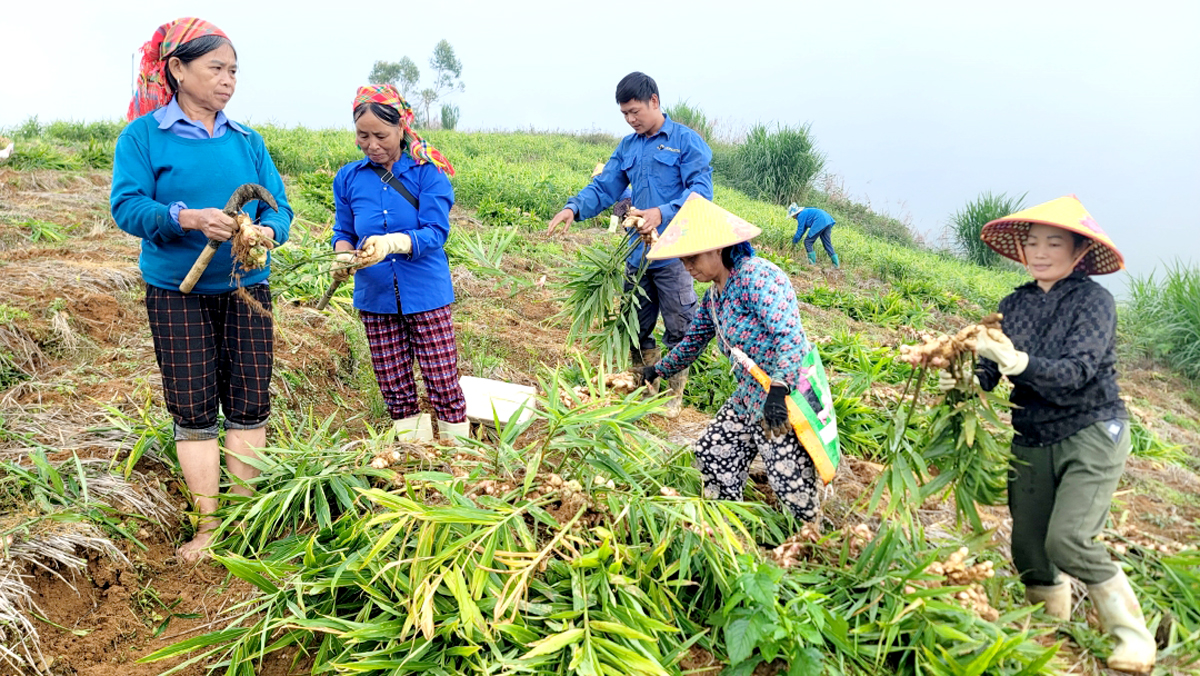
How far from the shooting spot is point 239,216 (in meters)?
2.32

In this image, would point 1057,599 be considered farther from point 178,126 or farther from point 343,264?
point 178,126

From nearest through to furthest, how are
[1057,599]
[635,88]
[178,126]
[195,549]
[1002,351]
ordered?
[1002,351] < [178,126] < [1057,599] < [195,549] < [635,88]

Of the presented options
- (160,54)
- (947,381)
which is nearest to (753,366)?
(947,381)

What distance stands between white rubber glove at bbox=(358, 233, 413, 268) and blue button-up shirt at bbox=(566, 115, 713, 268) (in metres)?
1.32

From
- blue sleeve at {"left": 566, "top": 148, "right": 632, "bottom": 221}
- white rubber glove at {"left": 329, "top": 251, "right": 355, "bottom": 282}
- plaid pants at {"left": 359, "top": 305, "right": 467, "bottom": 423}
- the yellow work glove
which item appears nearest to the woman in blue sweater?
white rubber glove at {"left": 329, "top": 251, "right": 355, "bottom": 282}

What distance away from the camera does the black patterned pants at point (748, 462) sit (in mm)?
2627

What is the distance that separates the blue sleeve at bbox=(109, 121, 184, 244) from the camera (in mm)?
2266

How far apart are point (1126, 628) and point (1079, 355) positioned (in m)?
0.89

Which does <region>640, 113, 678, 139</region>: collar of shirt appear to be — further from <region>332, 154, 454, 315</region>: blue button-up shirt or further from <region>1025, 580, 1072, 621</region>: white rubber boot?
<region>1025, 580, 1072, 621</region>: white rubber boot

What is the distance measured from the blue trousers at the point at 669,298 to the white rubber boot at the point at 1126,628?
210cm

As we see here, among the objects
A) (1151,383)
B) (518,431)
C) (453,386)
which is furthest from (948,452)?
(1151,383)

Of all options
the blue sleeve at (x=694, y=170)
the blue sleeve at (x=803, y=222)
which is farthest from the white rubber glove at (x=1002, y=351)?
the blue sleeve at (x=803, y=222)

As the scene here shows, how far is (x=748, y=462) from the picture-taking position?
2791 mm

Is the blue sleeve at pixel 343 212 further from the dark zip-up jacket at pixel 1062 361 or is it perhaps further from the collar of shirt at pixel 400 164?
the dark zip-up jacket at pixel 1062 361
